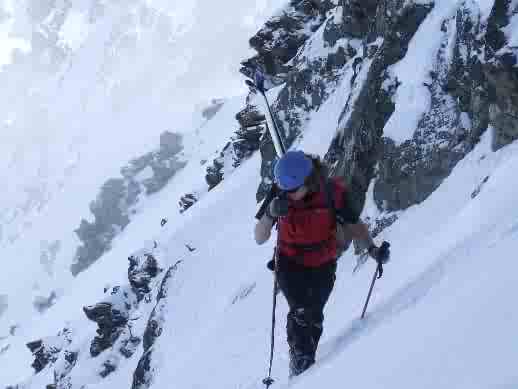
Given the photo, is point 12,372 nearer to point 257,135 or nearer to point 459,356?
point 257,135

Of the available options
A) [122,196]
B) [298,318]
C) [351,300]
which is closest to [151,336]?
[351,300]

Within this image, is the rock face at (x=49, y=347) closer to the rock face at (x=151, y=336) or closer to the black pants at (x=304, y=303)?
the rock face at (x=151, y=336)

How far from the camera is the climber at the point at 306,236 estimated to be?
187 inches

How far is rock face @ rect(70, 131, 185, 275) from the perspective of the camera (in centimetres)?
9881

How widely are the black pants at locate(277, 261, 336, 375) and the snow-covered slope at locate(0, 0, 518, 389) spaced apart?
0.20 m

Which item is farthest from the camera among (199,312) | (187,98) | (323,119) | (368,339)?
(187,98)

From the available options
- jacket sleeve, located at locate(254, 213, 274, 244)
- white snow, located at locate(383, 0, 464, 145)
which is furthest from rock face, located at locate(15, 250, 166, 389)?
jacket sleeve, located at locate(254, 213, 274, 244)

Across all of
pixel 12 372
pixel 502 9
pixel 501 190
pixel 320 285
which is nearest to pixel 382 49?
pixel 502 9

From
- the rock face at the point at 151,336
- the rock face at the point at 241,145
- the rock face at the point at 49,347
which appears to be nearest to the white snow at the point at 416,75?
the rock face at the point at 151,336

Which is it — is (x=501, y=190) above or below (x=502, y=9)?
below

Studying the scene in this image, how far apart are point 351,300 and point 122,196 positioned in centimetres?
10196

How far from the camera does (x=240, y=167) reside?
106ft

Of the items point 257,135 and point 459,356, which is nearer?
point 459,356

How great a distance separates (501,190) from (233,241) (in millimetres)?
15914
